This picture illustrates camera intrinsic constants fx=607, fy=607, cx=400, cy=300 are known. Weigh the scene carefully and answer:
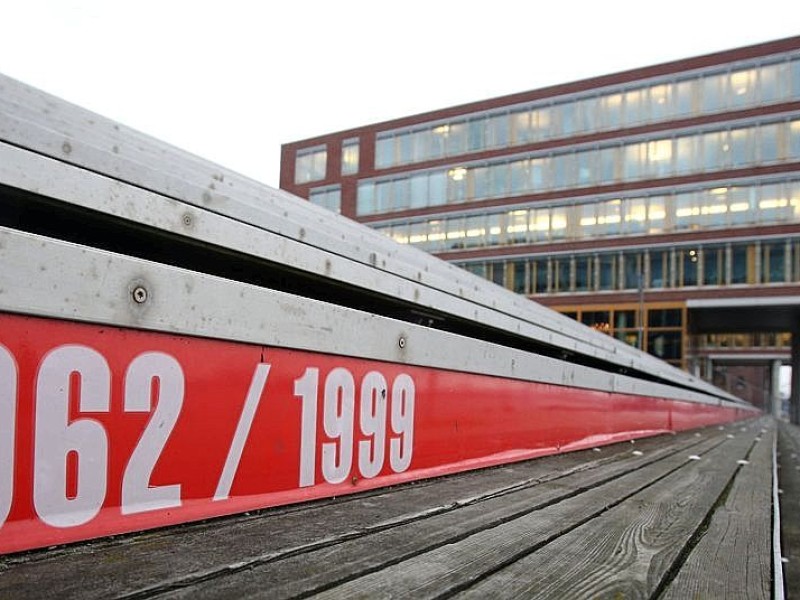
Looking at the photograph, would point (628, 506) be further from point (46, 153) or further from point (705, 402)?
point (705, 402)

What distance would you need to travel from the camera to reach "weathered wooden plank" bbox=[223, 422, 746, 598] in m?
1.79

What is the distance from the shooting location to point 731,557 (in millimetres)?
2387

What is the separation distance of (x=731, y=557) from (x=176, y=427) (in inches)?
87.4

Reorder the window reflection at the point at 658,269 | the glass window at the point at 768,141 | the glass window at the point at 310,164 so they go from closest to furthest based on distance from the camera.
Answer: the window reflection at the point at 658,269 → the glass window at the point at 768,141 → the glass window at the point at 310,164

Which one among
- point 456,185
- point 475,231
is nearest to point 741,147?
point 475,231

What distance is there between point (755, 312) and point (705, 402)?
87.3ft

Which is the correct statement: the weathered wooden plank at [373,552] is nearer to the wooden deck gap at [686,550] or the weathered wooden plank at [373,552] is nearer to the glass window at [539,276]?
the wooden deck gap at [686,550]

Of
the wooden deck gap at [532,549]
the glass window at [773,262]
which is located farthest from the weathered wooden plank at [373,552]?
the glass window at [773,262]

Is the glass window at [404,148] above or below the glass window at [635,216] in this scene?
above

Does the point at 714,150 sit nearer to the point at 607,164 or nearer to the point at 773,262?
the point at 607,164

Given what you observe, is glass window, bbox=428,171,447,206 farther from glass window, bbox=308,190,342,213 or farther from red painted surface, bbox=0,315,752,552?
red painted surface, bbox=0,315,752,552

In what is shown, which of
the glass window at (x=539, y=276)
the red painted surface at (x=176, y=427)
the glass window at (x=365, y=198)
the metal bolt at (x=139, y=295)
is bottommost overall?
the red painted surface at (x=176, y=427)

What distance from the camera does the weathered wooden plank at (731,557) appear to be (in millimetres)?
1986

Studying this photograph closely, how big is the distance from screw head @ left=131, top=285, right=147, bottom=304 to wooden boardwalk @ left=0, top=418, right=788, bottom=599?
0.83 m
